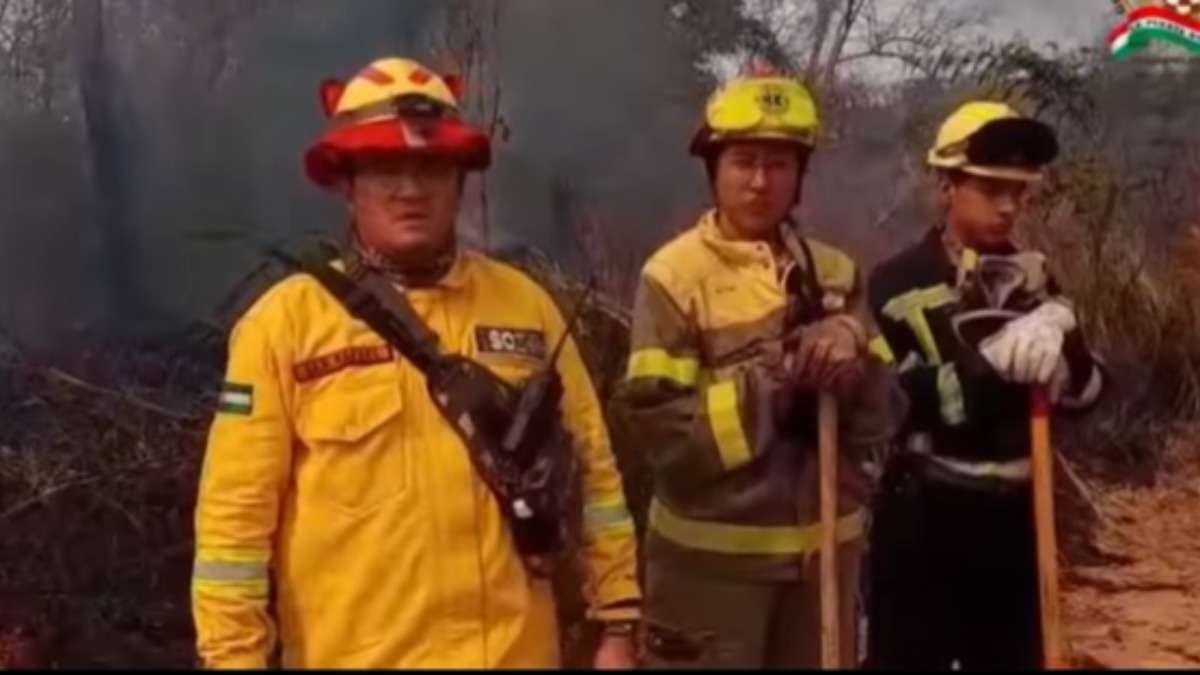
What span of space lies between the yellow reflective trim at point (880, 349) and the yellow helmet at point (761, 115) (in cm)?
38

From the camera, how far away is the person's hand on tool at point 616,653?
137 inches

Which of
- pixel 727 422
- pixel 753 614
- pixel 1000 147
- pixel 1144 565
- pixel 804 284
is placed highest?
pixel 1000 147

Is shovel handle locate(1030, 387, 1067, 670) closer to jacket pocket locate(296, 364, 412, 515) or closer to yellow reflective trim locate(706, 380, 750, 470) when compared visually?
yellow reflective trim locate(706, 380, 750, 470)

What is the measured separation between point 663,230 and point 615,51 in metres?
0.51

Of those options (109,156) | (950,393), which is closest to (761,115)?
(950,393)

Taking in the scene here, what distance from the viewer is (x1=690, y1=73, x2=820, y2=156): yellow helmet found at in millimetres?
4098

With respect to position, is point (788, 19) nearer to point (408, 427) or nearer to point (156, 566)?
point (156, 566)

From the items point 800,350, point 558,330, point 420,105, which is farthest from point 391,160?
point 800,350

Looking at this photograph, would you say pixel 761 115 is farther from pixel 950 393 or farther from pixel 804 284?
pixel 950 393

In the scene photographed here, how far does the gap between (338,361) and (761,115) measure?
1.11 meters

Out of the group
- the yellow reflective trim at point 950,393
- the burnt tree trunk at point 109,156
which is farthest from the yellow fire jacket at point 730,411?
the burnt tree trunk at point 109,156

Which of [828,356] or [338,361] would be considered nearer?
[338,361]

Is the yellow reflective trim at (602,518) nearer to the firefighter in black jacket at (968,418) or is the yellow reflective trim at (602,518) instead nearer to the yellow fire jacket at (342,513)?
the yellow fire jacket at (342,513)

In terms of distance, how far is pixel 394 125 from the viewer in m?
3.37
